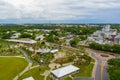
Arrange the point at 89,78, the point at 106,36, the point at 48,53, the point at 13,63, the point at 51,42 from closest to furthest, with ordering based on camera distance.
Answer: the point at 89,78 < the point at 13,63 < the point at 48,53 < the point at 51,42 < the point at 106,36

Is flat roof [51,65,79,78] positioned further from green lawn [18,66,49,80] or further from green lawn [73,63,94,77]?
green lawn [18,66,49,80]

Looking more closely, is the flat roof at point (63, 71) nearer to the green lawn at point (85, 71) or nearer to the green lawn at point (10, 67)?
the green lawn at point (85, 71)

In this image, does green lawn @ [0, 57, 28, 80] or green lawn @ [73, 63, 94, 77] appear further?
green lawn @ [0, 57, 28, 80]

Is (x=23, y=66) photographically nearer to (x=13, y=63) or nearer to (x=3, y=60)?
(x=13, y=63)

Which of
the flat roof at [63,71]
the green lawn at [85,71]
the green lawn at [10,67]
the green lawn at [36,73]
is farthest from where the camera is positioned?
the green lawn at [10,67]

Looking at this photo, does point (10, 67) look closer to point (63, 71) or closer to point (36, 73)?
point (36, 73)

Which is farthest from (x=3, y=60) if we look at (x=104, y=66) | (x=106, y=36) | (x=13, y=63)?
(x=106, y=36)

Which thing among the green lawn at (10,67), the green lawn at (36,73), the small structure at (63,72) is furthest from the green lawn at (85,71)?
the green lawn at (10,67)

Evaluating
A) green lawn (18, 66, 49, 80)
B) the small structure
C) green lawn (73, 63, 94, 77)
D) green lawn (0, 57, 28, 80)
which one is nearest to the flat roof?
the small structure
